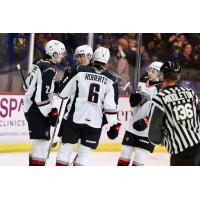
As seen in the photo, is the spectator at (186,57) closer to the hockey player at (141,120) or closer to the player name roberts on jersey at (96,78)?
the hockey player at (141,120)

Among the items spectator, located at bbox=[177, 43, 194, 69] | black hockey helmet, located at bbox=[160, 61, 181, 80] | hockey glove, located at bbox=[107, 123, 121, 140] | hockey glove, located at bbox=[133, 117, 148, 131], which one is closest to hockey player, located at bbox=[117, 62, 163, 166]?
hockey glove, located at bbox=[133, 117, 148, 131]

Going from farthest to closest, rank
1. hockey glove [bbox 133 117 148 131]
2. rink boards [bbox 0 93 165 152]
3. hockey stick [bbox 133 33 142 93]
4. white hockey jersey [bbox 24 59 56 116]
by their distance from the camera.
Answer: hockey stick [bbox 133 33 142 93] → rink boards [bbox 0 93 165 152] → hockey glove [bbox 133 117 148 131] → white hockey jersey [bbox 24 59 56 116]

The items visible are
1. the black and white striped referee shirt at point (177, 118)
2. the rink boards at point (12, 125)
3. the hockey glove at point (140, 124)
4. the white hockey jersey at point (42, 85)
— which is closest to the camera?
the black and white striped referee shirt at point (177, 118)

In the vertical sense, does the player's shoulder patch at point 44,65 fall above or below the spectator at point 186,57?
above

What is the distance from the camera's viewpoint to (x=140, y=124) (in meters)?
5.96

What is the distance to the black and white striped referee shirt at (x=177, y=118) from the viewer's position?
166 inches

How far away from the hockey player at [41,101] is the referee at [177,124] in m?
1.63

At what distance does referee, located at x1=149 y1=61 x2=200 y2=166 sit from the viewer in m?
4.21

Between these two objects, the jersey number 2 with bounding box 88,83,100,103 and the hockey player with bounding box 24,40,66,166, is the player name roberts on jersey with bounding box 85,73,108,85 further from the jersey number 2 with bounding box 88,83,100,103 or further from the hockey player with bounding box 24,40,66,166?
the hockey player with bounding box 24,40,66,166

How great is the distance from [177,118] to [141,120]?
177cm

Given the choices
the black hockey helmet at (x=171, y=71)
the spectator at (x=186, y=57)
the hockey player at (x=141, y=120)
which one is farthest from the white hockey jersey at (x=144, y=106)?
the spectator at (x=186, y=57)

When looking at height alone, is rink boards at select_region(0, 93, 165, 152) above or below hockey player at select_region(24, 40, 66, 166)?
below

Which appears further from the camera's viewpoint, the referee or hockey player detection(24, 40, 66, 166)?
hockey player detection(24, 40, 66, 166)
